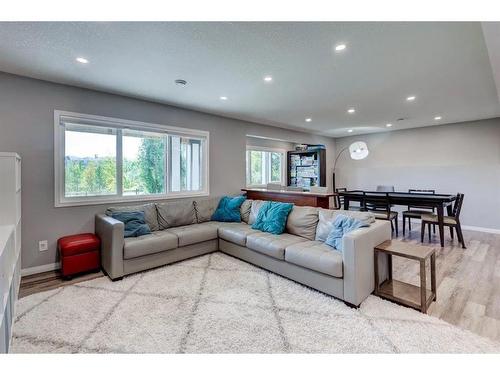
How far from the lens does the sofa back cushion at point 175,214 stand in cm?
384

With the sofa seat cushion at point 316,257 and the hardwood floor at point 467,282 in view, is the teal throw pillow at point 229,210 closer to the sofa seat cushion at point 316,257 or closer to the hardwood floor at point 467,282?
the sofa seat cushion at point 316,257

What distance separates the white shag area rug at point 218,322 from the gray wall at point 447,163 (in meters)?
4.98

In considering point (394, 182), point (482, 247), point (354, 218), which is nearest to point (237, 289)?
point (354, 218)

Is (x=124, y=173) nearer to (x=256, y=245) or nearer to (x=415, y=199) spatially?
(x=256, y=245)

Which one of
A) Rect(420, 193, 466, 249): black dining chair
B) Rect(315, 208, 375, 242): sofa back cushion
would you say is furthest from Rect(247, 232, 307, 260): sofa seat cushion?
Rect(420, 193, 466, 249): black dining chair

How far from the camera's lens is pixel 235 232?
11.8 ft

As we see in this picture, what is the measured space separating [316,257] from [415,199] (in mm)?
3049

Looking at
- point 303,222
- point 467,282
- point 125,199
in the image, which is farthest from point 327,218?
point 125,199

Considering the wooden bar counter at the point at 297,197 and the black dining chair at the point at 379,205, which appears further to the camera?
the black dining chair at the point at 379,205

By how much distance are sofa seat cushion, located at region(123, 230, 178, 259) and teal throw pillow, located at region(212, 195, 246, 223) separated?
3.44 feet

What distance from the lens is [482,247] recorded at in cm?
418

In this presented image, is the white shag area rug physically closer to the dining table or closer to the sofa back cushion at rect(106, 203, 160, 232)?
the sofa back cushion at rect(106, 203, 160, 232)

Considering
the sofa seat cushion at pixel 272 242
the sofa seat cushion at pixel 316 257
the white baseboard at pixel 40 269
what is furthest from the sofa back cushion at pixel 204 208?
the white baseboard at pixel 40 269

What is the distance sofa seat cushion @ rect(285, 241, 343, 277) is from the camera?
241cm
